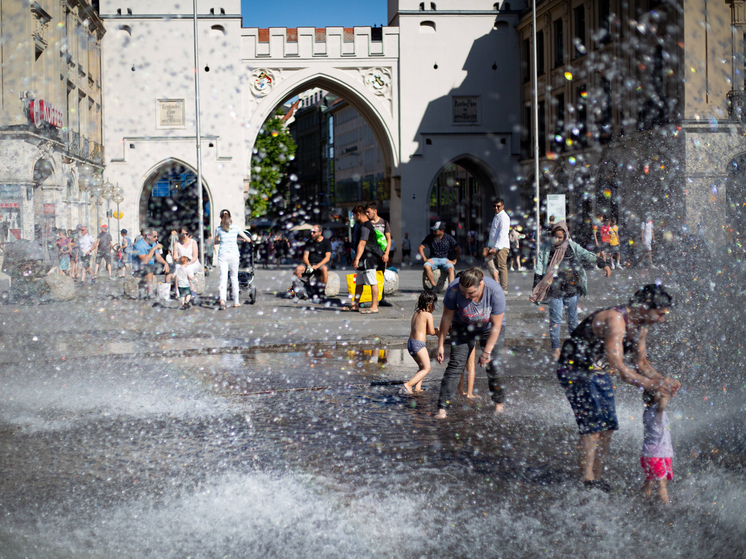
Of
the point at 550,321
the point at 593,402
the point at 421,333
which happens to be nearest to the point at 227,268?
the point at 550,321

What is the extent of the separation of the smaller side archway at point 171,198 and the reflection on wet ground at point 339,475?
79.6 ft

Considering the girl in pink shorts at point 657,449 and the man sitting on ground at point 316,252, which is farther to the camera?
the man sitting on ground at point 316,252

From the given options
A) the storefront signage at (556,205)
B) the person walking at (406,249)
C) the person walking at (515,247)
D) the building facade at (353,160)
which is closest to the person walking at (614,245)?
the storefront signage at (556,205)

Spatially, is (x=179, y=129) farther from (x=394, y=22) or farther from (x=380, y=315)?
(x=380, y=315)

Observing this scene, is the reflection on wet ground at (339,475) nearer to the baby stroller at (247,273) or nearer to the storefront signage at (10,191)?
the storefront signage at (10,191)

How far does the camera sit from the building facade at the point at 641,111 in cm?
2117

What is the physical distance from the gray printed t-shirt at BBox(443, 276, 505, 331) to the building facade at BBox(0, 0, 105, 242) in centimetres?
826

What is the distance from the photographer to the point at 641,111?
2481cm

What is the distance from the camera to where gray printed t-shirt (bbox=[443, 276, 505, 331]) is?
5793mm

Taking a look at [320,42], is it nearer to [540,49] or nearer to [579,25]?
[540,49]

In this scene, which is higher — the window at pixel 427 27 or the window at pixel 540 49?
the window at pixel 427 27

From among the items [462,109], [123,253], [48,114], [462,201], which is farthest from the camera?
[462,201]

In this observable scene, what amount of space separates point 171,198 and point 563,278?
38.4m

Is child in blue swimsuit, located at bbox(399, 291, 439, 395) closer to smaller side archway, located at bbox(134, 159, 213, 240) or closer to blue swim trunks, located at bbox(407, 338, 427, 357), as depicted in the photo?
blue swim trunks, located at bbox(407, 338, 427, 357)
